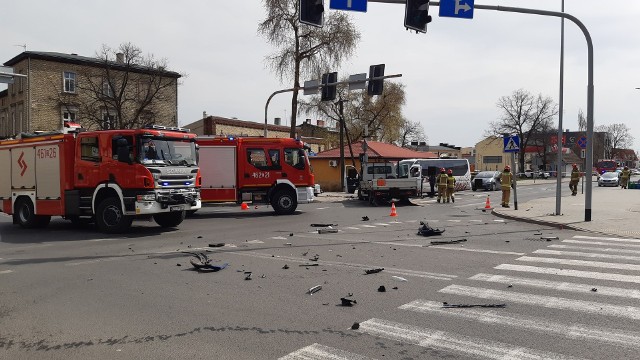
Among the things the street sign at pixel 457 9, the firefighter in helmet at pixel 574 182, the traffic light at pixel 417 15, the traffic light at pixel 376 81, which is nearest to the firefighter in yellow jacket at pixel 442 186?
the traffic light at pixel 376 81

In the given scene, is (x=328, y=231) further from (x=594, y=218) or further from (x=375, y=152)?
(x=375, y=152)

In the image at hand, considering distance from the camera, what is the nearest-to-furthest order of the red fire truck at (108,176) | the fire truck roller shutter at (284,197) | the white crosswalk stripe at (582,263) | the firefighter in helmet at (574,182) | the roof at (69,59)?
the white crosswalk stripe at (582,263) < the red fire truck at (108,176) < the fire truck roller shutter at (284,197) < the firefighter in helmet at (574,182) < the roof at (69,59)

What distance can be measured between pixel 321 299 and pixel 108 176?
9019mm

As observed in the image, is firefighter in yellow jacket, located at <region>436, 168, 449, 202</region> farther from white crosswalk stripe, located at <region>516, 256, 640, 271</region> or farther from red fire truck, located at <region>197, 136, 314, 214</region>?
white crosswalk stripe, located at <region>516, 256, 640, 271</region>

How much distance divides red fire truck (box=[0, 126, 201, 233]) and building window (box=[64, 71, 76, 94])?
3330 cm

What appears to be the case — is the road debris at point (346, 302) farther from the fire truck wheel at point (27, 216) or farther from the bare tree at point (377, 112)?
the bare tree at point (377, 112)

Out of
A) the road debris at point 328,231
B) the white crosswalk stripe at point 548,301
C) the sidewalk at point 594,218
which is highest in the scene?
the white crosswalk stripe at point 548,301

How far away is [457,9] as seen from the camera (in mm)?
11812

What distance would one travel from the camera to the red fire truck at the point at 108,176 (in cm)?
1316

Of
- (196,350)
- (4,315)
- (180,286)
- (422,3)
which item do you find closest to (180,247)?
(180,286)

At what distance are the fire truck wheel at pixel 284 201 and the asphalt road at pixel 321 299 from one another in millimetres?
7022

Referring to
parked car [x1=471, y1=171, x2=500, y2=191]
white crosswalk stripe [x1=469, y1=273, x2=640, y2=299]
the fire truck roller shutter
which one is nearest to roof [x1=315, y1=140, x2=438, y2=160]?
parked car [x1=471, y1=171, x2=500, y2=191]

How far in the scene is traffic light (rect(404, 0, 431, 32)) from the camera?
1148 cm

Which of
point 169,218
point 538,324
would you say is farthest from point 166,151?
point 538,324
